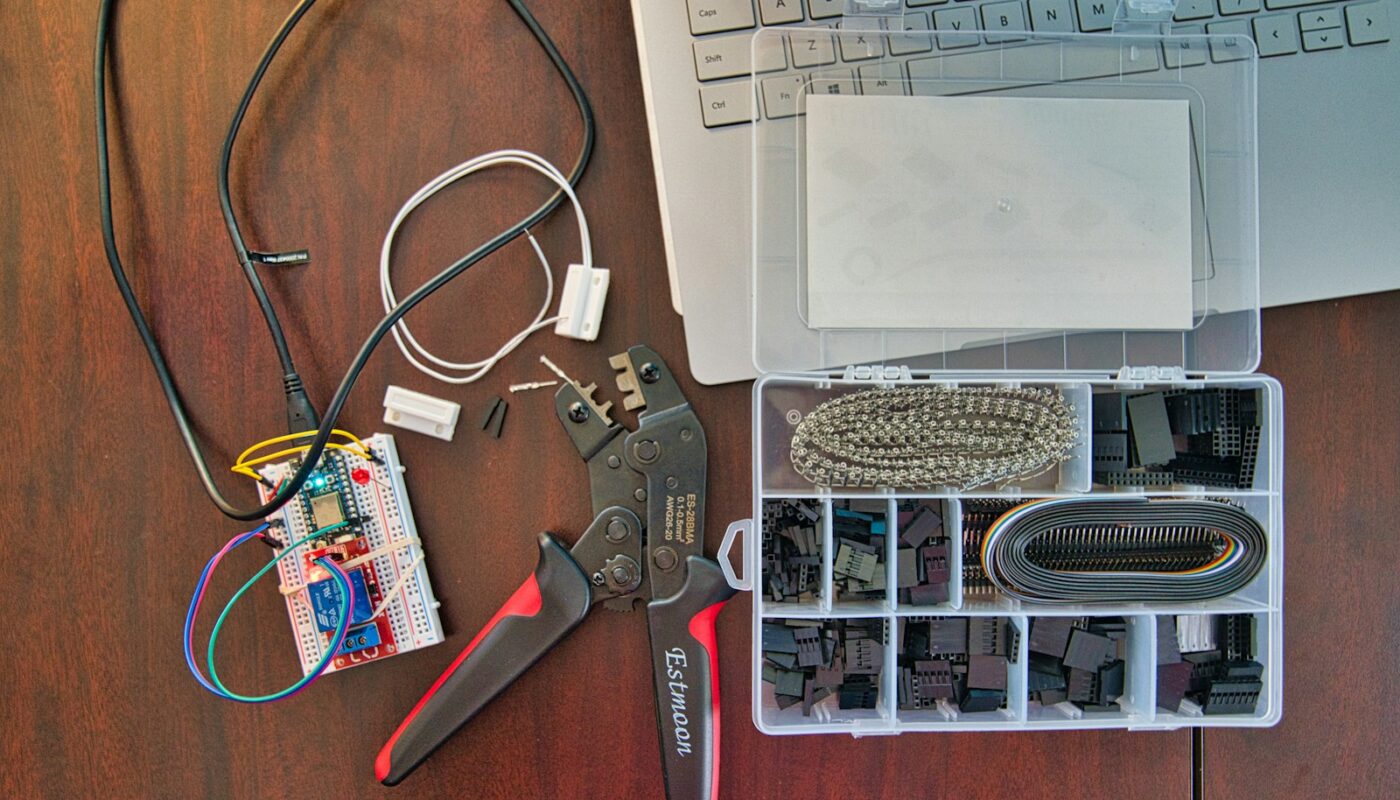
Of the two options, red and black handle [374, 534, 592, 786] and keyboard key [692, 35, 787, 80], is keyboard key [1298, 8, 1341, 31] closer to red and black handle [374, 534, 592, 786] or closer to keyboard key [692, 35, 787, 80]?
keyboard key [692, 35, 787, 80]

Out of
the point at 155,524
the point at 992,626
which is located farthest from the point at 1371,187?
the point at 155,524

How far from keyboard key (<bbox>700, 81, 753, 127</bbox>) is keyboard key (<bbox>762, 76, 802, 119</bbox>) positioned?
17mm

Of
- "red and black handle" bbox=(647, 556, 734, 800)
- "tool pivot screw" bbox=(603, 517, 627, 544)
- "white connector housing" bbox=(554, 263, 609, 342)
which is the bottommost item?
"red and black handle" bbox=(647, 556, 734, 800)

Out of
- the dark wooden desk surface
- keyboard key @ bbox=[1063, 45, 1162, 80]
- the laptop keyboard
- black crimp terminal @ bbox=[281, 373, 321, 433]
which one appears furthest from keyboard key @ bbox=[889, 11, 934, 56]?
black crimp terminal @ bbox=[281, 373, 321, 433]

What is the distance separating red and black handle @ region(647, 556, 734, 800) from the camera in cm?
74

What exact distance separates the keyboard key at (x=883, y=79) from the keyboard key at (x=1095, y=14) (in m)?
0.16

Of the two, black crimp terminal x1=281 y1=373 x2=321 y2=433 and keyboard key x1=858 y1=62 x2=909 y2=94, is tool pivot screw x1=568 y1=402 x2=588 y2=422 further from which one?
keyboard key x1=858 y1=62 x2=909 y2=94

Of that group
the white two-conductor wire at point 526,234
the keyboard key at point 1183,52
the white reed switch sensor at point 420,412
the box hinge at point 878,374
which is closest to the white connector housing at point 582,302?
the white two-conductor wire at point 526,234

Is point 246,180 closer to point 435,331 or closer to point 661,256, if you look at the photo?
point 435,331

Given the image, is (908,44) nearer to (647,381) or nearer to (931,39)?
(931,39)

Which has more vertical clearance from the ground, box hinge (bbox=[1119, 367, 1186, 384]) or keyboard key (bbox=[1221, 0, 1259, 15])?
keyboard key (bbox=[1221, 0, 1259, 15])

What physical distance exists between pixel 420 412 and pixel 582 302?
0.17m

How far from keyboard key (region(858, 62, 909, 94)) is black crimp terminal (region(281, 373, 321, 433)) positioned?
522mm

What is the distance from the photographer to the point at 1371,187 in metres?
0.71
